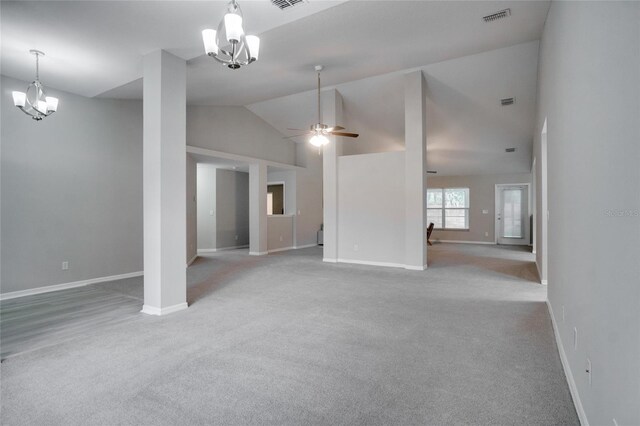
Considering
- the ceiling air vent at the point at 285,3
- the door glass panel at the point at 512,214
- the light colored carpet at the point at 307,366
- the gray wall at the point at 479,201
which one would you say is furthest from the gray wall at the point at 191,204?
the door glass panel at the point at 512,214

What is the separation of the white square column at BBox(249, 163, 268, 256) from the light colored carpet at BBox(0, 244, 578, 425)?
164 inches

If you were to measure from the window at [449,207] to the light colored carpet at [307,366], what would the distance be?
25.7 ft

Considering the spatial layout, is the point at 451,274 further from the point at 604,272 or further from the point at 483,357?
the point at 604,272

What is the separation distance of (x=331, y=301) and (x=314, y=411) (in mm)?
2282

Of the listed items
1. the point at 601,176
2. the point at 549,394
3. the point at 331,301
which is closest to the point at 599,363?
the point at 549,394

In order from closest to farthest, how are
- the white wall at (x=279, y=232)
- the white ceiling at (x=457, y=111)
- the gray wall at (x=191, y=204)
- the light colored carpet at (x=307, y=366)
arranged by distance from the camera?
the light colored carpet at (x=307, y=366), the white ceiling at (x=457, y=111), the gray wall at (x=191, y=204), the white wall at (x=279, y=232)

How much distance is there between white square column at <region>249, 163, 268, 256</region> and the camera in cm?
867

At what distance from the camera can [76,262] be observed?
5.19 meters

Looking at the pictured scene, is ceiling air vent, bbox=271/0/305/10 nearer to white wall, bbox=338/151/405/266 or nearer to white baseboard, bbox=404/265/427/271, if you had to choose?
white wall, bbox=338/151/405/266

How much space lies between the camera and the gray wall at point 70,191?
452 centimetres

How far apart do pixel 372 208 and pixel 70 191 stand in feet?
17.2

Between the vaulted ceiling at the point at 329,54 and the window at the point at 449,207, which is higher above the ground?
the vaulted ceiling at the point at 329,54

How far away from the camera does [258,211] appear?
8.69m

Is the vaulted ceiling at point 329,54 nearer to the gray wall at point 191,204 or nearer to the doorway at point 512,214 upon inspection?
the gray wall at point 191,204
